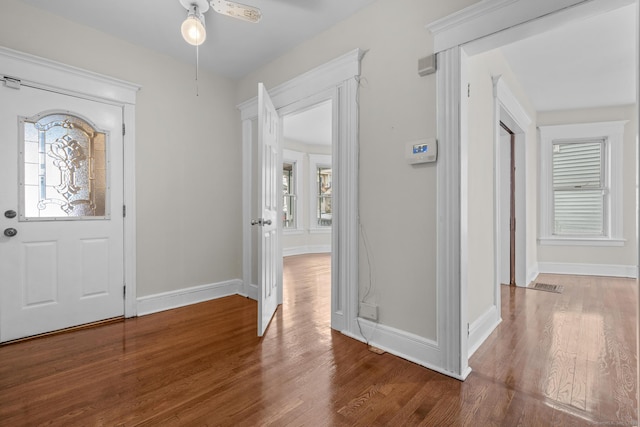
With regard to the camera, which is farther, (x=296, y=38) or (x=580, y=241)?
(x=580, y=241)

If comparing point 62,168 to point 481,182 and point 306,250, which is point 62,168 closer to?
point 481,182

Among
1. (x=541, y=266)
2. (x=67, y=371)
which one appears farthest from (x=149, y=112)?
(x=541, y=266)

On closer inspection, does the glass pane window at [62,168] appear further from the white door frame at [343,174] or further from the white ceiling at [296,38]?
the white door frame at [343,174]

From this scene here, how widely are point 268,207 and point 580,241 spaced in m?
5.21

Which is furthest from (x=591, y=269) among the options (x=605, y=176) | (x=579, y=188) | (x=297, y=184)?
(x=297, y=184)

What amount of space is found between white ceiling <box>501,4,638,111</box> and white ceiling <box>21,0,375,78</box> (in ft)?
6.36

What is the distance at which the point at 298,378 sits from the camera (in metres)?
1.83

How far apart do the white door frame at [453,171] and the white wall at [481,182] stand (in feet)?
0.88

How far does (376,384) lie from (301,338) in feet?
2.60

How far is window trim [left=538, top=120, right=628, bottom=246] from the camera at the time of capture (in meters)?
4.73

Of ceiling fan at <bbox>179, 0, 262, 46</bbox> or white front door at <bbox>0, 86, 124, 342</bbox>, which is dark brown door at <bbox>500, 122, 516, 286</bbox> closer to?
ceiling fan at <bbox>179, 0, 262, 46</bbox>

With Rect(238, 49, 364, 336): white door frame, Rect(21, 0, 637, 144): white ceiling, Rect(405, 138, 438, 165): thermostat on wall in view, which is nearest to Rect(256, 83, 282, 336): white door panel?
Rect(238, 49, 364, 336): white door frame

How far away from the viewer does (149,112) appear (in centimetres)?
306

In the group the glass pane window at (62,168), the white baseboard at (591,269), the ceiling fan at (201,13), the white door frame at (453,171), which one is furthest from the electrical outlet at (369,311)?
the white baseboard at (591,269)
